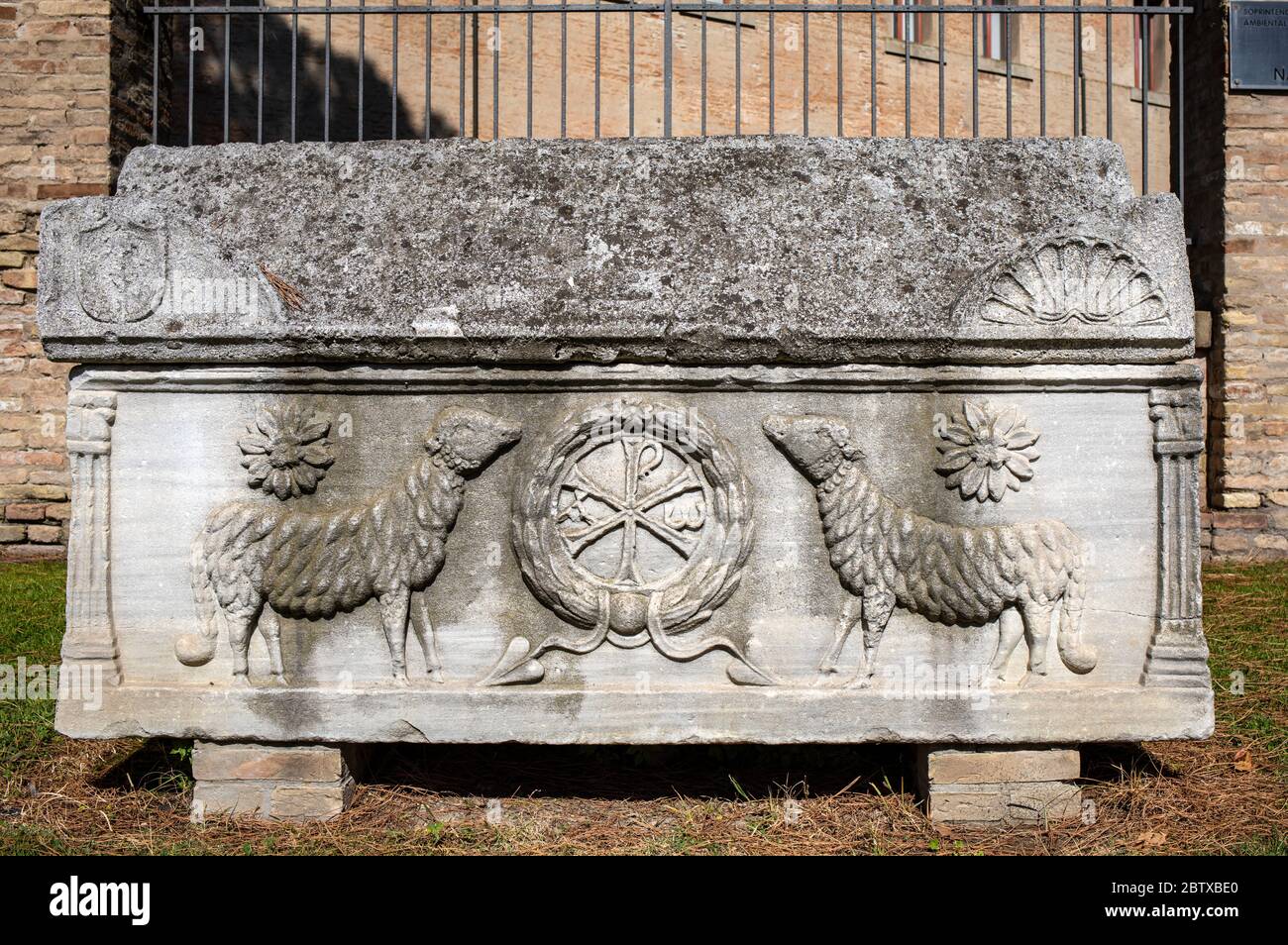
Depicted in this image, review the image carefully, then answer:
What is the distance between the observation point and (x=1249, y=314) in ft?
20.5

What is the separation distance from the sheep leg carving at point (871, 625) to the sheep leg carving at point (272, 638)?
1.36 meters

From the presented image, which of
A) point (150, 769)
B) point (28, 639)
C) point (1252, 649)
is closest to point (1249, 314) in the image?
point (1252, 649)

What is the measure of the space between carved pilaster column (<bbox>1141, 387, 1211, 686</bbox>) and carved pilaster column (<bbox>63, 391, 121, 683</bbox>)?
2.46 m

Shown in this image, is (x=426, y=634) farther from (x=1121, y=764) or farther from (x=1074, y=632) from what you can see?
(x=1121, y=764)

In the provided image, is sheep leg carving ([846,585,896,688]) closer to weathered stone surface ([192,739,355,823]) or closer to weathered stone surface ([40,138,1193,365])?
weathered stone surface ([40,138,1193,365])

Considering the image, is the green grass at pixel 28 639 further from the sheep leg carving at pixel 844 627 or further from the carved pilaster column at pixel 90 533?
the sheep leg carving at pixel 844 627

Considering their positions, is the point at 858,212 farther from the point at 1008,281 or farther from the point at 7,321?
the point at 7,321

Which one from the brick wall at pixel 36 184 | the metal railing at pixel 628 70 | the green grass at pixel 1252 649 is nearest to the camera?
the green grass at pixel 1252 649

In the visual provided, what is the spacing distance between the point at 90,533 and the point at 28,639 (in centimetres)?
199

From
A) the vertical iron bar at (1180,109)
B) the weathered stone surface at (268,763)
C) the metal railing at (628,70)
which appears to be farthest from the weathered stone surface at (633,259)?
the metal railing at (628,70)

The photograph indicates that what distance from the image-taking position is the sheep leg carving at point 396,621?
251 cm

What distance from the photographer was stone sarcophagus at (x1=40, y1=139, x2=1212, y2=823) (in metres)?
2.44

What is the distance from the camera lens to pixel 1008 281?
2.41 metres

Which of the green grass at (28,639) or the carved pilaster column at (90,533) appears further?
the green grass at (28,639)
